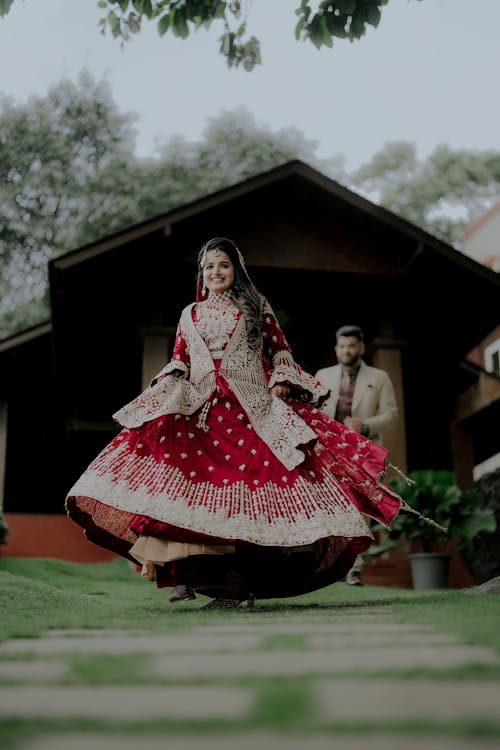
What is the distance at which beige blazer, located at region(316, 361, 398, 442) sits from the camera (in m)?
7.32

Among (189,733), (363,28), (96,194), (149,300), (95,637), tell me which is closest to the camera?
(189,733)

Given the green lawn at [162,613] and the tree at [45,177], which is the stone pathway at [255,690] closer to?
the green lawn at [162,613]

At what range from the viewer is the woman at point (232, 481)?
13.9 feet

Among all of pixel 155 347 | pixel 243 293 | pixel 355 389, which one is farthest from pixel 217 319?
pixel 155 347

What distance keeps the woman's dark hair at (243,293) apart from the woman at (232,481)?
0.08 ft

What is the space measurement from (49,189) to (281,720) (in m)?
27.9

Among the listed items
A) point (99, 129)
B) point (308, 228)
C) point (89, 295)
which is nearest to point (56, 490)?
point (89, 295)

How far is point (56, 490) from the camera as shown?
14016mm

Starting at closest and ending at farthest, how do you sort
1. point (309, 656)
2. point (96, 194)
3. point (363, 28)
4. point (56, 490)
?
point (309, 656) → point (363, 28) → point (56, 490) → point (96, 194)

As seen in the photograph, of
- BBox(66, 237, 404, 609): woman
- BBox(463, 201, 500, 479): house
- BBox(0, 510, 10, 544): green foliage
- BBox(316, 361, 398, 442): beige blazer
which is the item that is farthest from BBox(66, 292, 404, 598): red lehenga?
BBox(463, 201, 500, 479): house

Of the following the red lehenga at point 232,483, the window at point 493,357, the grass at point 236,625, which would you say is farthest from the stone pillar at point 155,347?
the window at point 493,357

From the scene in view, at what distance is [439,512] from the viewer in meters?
8.65

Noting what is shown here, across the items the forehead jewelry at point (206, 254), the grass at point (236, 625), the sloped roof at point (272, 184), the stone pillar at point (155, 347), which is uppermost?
the sloped roof at point (272, 184)

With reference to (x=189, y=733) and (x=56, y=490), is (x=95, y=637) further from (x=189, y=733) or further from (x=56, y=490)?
(x=56, y=490)
